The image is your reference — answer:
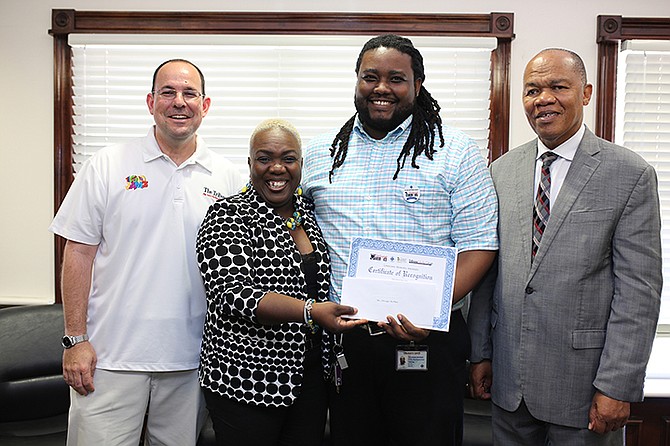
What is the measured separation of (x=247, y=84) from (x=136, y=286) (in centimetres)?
148

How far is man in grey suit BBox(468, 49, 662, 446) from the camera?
5.77ft

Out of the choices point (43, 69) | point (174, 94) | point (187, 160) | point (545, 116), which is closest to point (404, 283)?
point (545, 116)

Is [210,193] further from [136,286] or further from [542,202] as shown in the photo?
[542,202]

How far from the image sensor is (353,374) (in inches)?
74.0

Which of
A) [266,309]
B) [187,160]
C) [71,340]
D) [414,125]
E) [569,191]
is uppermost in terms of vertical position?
[414,125]

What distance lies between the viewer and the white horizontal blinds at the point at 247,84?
3.17 m

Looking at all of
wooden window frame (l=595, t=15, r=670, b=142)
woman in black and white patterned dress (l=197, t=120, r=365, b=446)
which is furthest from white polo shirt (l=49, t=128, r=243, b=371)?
wooden window frame (l=595, t=15, r=670, b=142)

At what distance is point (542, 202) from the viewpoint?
1.89 metres

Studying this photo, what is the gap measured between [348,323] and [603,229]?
78 cm

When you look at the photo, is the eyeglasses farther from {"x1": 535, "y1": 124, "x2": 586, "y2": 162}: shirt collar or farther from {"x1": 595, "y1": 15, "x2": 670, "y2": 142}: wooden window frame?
{"x1": 595, "y1": 15, "x2": 670, "y2": 142}: wooden window frame

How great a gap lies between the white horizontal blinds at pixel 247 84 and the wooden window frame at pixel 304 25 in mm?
50

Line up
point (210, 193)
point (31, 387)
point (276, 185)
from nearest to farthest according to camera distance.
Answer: point (276, 185)
point (210, 193)
point (31, 387)

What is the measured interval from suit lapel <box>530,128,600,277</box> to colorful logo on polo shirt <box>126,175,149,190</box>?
130 cm

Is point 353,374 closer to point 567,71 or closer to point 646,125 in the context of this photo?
point 567,71
